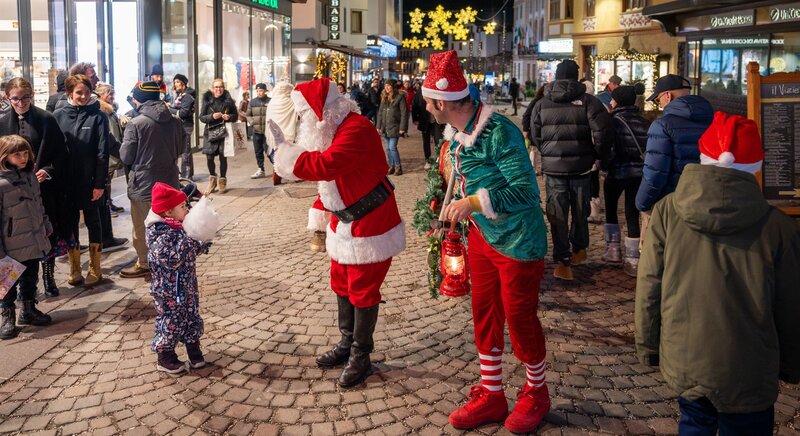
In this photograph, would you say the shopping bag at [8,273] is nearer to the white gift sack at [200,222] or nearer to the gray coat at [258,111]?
the white gift sack at [200,222]

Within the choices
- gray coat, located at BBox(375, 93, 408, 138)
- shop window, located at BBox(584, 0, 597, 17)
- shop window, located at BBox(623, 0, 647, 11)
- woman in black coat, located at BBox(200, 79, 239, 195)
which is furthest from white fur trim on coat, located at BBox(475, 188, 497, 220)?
shop window, located at BBox(584, 0, 597, 17)

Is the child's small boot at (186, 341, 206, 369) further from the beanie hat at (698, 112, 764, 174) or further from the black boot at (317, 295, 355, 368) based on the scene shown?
the beanie hat at (698, 112, 764, 174)

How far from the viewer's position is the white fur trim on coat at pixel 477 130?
4.11 meters

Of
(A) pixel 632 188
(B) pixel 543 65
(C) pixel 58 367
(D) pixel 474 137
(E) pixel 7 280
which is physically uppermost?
(B) pixel 543 65

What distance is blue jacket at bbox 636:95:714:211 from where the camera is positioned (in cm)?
630

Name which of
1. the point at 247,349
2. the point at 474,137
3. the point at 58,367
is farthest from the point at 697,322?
the point at 58,367

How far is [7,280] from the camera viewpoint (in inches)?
232

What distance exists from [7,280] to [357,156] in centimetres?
322

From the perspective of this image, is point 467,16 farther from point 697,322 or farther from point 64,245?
point 697,322

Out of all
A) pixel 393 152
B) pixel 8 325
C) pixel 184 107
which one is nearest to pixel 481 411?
pixel 8 325

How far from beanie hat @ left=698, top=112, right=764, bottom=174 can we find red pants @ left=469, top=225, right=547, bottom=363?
1212 millimetres

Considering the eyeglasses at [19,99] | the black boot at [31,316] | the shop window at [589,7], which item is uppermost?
the shop window at [589,7]

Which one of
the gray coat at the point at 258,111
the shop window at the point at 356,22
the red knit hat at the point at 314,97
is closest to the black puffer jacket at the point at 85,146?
the red knit hat at the point at 314,97

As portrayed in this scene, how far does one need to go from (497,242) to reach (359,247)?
0.99 m
